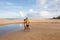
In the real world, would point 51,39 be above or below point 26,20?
below

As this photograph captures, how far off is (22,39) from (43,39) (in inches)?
73.4

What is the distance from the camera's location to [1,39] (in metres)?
11.5

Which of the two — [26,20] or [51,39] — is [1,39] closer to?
[51,39]

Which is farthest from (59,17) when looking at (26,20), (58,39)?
(58,39)

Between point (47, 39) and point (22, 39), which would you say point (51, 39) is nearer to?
point (47, 39)

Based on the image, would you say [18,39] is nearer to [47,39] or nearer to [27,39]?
[27,39]

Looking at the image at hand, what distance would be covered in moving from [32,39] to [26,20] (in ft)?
21.6

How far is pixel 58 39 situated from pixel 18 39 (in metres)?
3.52

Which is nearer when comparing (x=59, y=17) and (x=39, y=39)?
(x=39, y=39)

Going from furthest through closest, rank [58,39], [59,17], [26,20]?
[59,17], [26,20], [58,39]

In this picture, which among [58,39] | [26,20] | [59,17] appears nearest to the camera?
[58,39]

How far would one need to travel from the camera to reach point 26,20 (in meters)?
17.5

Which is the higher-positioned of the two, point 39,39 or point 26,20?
point 26,20

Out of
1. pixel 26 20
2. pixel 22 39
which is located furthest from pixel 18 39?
pixel 26 20
